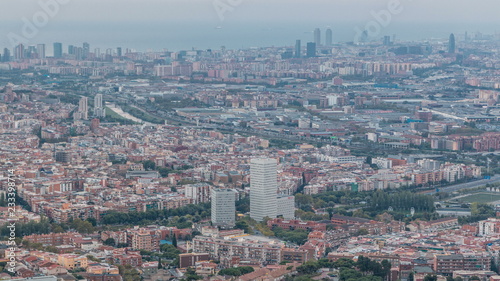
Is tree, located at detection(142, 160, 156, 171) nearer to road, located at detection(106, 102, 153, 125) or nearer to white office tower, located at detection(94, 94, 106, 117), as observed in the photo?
road, located at detection(106, 102, 153, 125)

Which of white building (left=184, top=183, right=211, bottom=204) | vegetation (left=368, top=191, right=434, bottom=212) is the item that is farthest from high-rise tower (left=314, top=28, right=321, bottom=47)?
vegetation (left=368, top=191, right=434, bottom=212)

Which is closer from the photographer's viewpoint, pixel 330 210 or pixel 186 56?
pixel 330 210

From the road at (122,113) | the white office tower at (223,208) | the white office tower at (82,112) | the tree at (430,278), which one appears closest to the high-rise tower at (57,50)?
the road at (122,113)

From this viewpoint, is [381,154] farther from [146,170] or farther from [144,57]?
[144,57]

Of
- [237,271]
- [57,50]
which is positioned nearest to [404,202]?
[237,271]

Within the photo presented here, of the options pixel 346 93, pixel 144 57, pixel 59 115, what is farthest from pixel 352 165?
pixel 144 57

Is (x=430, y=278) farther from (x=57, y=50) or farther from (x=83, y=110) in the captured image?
(x=57, y=50)
